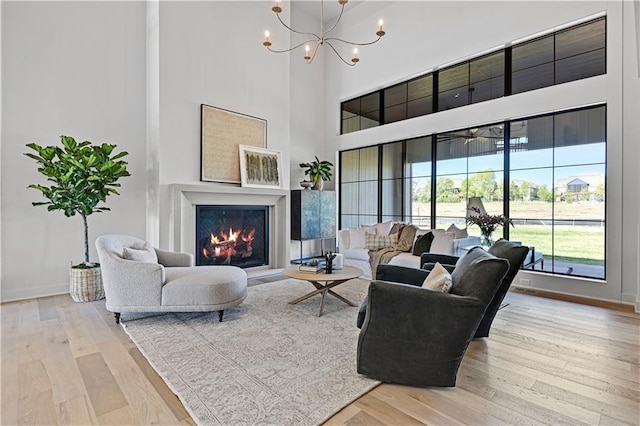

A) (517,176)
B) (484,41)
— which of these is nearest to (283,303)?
(517,176)

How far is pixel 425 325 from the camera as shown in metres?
2.08

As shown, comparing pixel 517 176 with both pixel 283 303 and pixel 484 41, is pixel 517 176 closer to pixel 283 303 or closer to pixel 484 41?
pixel 484 41

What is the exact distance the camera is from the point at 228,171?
17.9 feet

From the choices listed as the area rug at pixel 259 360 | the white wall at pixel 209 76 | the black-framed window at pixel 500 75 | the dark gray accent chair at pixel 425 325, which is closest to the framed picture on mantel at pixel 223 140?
the white wall at pixel 209 76

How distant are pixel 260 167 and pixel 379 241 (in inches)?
93.6

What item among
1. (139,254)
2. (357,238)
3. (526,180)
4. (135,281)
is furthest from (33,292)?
(526,180)

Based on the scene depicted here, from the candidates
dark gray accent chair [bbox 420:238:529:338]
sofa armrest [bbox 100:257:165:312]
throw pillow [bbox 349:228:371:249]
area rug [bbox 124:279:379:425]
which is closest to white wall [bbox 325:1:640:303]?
throw pillow [bbox 349:228:371:249]

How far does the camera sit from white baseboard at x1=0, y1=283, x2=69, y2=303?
4.02 m

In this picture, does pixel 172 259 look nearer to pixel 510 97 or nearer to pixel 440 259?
pixel 440 259

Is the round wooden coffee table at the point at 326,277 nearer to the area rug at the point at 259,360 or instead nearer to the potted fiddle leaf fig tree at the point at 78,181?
the area rug at the point at 259,360

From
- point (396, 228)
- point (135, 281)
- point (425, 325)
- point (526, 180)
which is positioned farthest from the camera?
point (396, 228)

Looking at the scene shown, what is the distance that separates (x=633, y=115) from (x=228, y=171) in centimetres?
537

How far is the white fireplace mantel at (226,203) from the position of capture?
4.82 m

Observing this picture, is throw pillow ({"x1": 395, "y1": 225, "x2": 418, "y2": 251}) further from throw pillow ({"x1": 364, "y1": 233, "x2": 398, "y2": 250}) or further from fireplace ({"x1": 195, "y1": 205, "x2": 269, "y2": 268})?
fireplace ({"x1": 195, "y1": 205, "x2": 269, "y2": 268})
